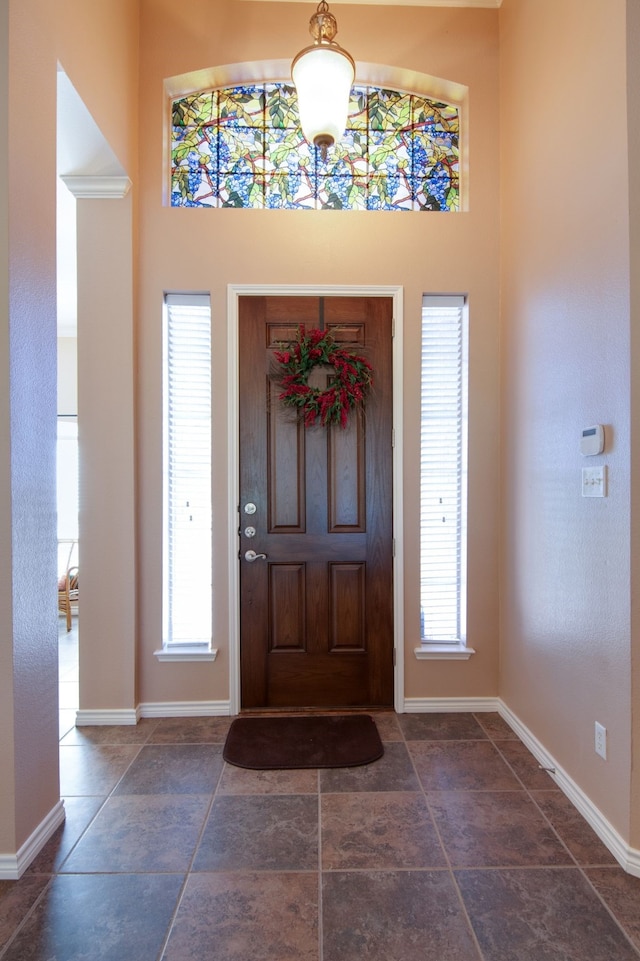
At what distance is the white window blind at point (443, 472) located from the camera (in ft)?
9.77

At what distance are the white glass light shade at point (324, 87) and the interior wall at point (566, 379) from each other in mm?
949

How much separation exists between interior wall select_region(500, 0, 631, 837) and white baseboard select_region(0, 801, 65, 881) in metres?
2.02

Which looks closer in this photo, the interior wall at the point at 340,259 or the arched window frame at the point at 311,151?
the interior wall at the point at 340,259

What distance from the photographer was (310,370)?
9.55 feet

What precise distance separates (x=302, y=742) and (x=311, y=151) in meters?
3.19

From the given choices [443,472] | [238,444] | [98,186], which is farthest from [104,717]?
Answer: [98,186]

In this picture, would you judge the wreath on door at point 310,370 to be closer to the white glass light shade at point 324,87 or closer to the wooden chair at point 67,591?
the white glass light shade at point 324,87

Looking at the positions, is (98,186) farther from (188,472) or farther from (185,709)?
(185,709)

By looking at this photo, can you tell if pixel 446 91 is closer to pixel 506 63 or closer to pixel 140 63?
pixel 506 63

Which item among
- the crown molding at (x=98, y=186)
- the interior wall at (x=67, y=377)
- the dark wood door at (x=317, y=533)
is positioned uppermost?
the crown molding at (x=98, y=186)

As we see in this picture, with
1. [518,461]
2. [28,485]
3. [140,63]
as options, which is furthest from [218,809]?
[140,63]

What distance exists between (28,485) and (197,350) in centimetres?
140

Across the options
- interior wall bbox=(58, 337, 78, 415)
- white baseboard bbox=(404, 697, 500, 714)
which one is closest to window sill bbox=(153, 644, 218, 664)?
white baseboard bbox=(404, 697, 500, 714)

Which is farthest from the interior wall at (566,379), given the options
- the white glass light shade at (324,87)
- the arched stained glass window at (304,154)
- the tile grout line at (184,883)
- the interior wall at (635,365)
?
the tile grout line at (184,883)
